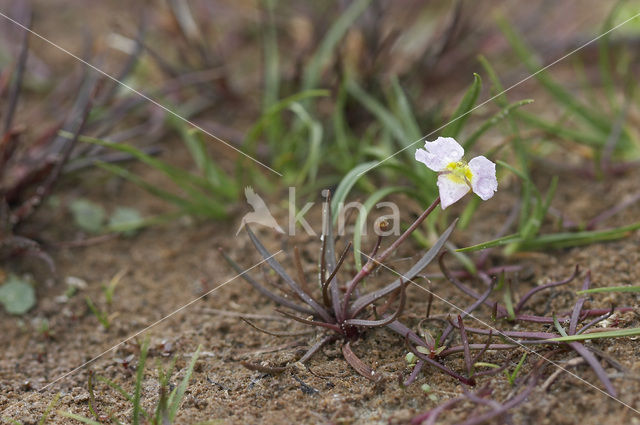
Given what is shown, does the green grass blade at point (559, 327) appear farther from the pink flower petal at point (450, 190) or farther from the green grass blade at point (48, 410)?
the green grass blade at point (48, 410)

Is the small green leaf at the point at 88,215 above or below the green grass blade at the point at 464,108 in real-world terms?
below

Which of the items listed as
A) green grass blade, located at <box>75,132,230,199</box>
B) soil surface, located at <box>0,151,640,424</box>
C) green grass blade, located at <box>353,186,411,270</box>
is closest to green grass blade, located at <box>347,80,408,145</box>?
soil surface, located at <box>0,151,640,424</box>

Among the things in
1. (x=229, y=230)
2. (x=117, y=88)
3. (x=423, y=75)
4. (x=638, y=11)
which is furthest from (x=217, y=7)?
(x=638, y=11)

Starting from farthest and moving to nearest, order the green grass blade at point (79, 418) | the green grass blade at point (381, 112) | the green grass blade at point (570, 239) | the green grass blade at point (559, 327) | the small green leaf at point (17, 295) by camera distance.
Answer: the green grass blade at point (381, 112)
the small green leaf at point (17, 295)
the green grass blade at point (570, 239)
the green grass blade at point (559, 327)
the green grass blade at point (79, 418)

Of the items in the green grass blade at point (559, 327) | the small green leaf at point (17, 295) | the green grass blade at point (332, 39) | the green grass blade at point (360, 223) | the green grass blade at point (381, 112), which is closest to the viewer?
the green grass blade at point (559, 327)

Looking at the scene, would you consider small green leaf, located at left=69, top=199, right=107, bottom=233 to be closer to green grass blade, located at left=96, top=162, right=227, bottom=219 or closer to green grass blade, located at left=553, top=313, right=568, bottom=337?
green grass blade, located at left=96, top=162, right=227, bottom=219

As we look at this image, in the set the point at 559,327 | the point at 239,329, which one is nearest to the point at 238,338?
the point at 239,329

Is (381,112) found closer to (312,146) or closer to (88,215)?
(312,146)

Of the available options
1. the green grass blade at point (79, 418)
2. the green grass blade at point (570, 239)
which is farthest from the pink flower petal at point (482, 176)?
the green grass blade at point (79, 418)
